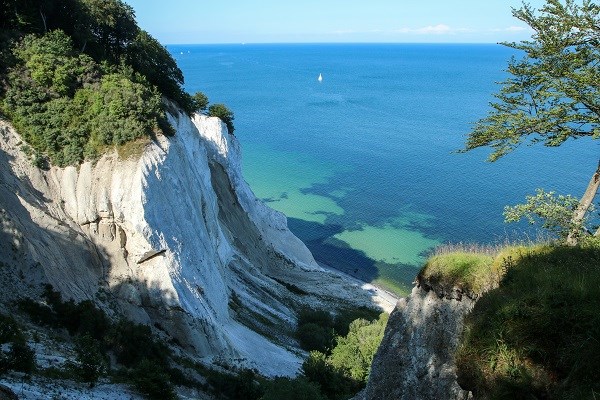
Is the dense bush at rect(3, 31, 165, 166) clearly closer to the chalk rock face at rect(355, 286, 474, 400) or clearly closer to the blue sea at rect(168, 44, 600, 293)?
the chalk rock face at rect(355, 286, 474, 400)

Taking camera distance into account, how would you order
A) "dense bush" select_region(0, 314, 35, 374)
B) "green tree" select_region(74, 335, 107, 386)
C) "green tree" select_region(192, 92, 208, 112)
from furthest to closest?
"green tree" select_region(192, 92, 208, 112) → "green tree" select_region(74, 335, 107, 386) → "dense bush" select_region(0, 314, 35, 374)

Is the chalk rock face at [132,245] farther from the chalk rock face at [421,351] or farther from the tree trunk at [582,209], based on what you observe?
the tree trunk at [582,209]

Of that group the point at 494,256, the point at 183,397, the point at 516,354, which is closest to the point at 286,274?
the point at 183,397

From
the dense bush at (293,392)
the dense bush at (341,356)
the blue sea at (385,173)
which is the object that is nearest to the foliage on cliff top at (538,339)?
the dense bush at (293,392)

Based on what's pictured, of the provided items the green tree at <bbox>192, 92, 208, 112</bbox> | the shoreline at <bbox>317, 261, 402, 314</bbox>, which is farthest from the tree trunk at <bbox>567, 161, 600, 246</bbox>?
the green tree at <bbox>192, 92, 208, 112</bbox>

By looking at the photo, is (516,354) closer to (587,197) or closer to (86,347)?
(587,197)

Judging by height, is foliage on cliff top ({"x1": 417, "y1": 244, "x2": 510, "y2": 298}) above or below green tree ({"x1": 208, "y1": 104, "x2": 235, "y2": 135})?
below

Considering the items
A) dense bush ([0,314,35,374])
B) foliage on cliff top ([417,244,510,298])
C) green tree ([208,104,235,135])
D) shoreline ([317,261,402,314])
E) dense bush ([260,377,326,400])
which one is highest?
green tree ([208,104,235,135])
